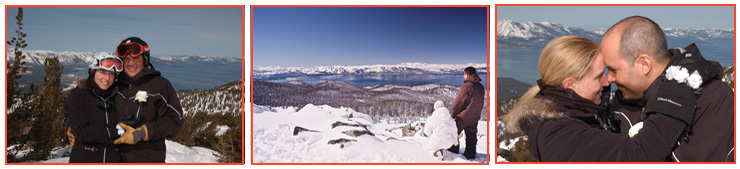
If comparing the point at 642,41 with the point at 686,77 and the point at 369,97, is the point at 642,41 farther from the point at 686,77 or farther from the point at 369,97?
the point at 369,97

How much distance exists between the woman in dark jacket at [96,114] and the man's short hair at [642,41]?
3.58m

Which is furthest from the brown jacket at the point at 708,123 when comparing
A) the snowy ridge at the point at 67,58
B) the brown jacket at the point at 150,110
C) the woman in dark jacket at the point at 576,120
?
the snowy ridge at the point at 67,58

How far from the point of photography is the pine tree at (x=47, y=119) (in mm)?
4785

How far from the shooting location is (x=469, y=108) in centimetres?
551

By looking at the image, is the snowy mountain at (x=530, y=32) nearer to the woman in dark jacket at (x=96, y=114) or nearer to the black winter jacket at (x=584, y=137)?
the black winter jacket at (x=584, y=137)

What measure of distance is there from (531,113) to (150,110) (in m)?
2.91

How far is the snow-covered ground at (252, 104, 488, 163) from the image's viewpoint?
513cm

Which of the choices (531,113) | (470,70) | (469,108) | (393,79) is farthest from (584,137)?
(393,79)

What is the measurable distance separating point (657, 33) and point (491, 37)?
223 centimetres

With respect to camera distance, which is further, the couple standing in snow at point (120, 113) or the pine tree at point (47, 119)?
the pine tree at point (47, 119)

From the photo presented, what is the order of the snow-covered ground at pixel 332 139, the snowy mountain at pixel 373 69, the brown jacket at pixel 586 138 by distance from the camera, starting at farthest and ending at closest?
the snowy mountain at pixel 373 69 → the snow-covered ground at pixel 332 139 → the brown jacket at pixel 586 138

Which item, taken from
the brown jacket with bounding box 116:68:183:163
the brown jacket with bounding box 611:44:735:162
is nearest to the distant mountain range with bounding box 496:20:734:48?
the brown jacket with bounding box 611:44:735:162

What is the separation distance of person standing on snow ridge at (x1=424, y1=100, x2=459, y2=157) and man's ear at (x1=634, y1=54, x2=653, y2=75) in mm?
2617

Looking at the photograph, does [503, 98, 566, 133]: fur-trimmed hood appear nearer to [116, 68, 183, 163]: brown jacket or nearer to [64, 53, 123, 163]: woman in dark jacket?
[116, 68, 183, 163]: brown jacket
